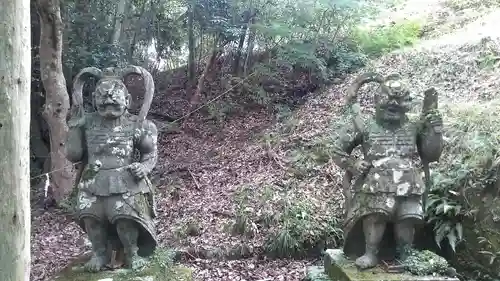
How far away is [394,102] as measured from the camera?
4.54m

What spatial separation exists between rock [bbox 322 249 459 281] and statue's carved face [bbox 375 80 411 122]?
132 cm

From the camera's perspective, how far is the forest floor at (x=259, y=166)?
712cm

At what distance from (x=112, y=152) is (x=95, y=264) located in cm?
98

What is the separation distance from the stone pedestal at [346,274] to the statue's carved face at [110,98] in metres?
2.37

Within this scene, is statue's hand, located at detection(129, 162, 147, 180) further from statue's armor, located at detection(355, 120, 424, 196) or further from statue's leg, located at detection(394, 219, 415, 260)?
statue's leg, located at detection(394, 219, 415, 260)

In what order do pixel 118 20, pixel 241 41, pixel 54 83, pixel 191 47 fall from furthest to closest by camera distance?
pixel 191 47
pixel 241 41
pixel 118 20
pixel 54 83

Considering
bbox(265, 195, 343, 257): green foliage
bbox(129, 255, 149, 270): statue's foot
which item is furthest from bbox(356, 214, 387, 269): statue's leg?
bbox(265, 195, 343, 257): green foliage

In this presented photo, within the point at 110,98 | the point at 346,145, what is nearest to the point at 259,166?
the point at 346,145

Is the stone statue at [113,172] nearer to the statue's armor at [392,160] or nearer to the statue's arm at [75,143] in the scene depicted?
the statue's arm at [75,143]

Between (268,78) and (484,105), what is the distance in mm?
5155

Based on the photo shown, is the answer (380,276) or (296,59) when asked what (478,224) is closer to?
(380,276)

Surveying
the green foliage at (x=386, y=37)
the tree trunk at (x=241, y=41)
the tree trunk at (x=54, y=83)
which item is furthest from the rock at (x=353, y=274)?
the green foliage at (x=386, y=37)

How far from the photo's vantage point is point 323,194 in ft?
25.3

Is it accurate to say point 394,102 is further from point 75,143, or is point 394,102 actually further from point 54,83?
point 54,83
